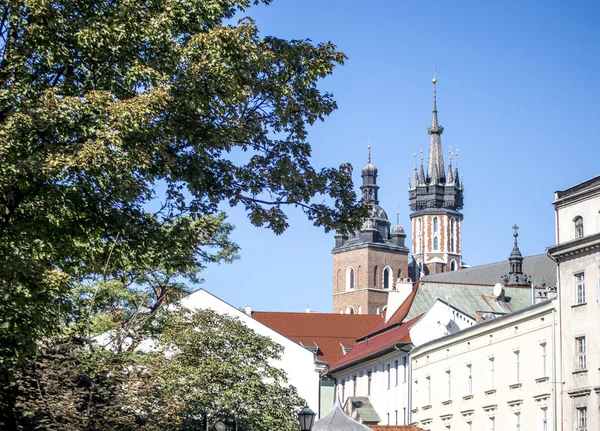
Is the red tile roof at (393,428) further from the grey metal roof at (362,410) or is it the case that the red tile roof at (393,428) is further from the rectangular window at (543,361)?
the rectangular window at (543,361)

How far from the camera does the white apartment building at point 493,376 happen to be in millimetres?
42375

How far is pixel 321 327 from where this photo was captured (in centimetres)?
9575

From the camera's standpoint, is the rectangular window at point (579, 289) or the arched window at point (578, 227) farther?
the arched window at point (578, 227)

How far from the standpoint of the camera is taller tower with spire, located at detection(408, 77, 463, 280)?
18525 cm

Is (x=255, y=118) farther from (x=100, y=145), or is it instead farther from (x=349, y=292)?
(x=349, y=292)

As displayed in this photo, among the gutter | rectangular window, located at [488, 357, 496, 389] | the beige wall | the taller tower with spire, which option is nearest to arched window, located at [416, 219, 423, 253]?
the taller tower with spire

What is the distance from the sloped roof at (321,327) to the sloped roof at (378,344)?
20.3 m

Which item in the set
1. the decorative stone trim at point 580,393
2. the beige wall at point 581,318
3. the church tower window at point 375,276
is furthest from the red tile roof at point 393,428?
the church tower window at point 375,276

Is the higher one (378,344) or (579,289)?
(378,344)

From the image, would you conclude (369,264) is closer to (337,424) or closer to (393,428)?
(393,428)

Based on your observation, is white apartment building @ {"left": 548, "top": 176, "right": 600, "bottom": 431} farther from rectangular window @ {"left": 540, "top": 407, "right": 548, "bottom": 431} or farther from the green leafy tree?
the green leafy tree

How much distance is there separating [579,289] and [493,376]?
21.6 ft

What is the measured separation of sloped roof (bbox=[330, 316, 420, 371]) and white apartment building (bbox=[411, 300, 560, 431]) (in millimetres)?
3841

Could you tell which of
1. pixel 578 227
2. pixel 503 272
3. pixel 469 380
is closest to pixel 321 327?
pixel 469 380
